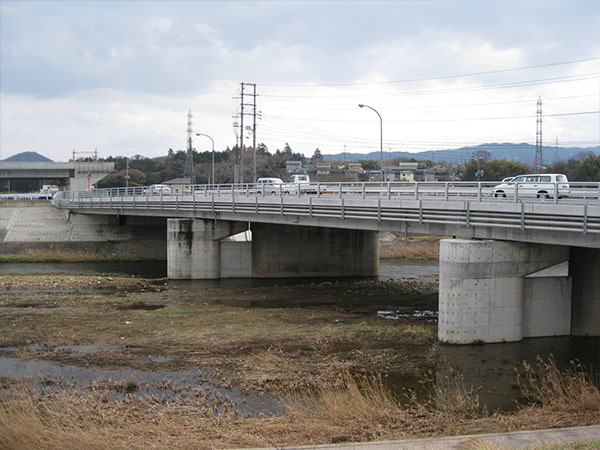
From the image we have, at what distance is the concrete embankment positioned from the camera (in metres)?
59.8

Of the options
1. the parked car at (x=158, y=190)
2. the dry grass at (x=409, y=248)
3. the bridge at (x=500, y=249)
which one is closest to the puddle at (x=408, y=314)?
the bridge at (x=500, y=249)

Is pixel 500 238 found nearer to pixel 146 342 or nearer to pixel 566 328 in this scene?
pixel 566 328

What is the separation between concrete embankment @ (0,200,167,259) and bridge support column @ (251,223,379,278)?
18.9m

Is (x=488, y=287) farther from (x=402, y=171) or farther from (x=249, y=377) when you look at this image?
(x=402, y=171)

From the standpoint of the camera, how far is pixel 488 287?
22.0 metres

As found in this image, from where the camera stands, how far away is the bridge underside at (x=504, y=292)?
72.0 ft

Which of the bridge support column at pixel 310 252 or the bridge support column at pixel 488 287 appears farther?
the bridge support column at pixel 310 252

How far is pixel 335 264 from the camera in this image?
44.6 metres

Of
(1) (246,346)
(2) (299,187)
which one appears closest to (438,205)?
(1) (246,346)

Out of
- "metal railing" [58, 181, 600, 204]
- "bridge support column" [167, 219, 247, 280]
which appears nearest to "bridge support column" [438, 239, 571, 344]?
"metal railing" [58, 181, 600, 204]

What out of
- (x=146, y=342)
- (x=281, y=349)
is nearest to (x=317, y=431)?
(x=281, y=349)

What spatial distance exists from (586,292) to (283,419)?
15.1 m

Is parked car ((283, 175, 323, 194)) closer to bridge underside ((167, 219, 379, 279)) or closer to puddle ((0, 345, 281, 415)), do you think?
bridge underside ((167, 219, 379, 279))

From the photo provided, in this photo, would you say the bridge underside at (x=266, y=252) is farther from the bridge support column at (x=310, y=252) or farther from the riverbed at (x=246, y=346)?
the riverbed at (x=246, y=346)
